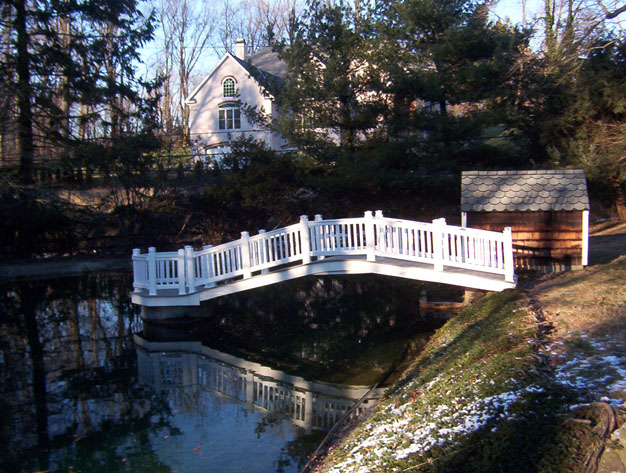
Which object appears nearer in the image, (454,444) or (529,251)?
(454,444)

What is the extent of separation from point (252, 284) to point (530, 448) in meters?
8.56

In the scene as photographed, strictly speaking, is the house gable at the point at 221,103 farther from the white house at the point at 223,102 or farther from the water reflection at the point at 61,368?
the water reflection at the point at 61,368

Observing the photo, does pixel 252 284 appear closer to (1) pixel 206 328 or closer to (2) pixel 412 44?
(1) pixel 206 328

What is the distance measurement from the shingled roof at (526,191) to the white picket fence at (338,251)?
64.4 inches

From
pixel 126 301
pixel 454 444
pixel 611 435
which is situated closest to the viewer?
pixel 611 435

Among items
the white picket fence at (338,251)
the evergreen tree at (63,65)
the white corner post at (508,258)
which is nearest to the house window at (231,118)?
the evergreen tree at (63,65)

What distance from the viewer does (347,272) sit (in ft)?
40.7

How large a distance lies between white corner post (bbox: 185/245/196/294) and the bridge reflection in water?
1.50 m

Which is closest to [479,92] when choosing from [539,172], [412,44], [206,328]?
[412,44]

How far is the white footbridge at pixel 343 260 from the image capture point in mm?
11336

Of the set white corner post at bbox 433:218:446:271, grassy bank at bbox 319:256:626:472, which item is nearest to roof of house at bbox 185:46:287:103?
white corner post at bbox 433:218:446:271

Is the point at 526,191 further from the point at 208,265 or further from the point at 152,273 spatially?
the point at 152,273

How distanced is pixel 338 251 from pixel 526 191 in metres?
4.89

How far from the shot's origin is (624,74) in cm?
2009
